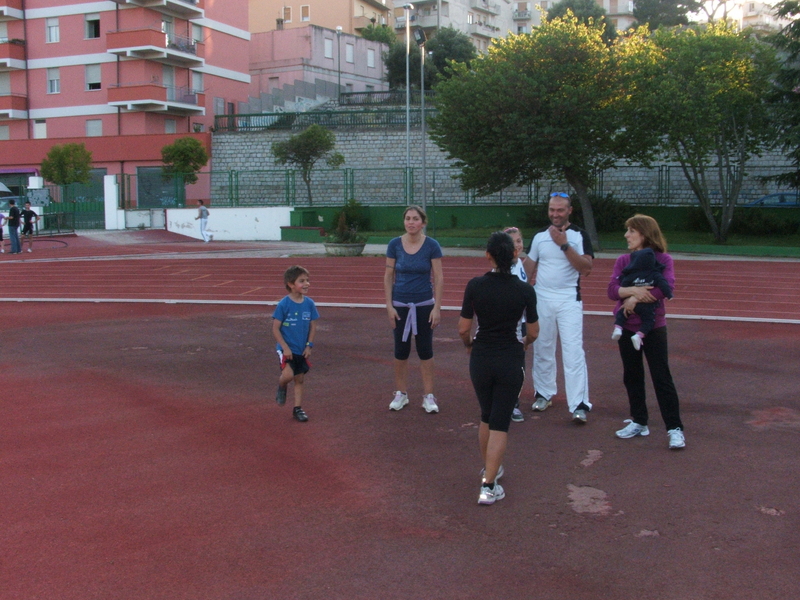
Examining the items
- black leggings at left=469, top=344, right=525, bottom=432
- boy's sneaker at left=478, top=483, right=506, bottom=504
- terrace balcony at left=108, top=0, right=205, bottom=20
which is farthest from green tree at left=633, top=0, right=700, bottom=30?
A: boy's sneaker at left=478, top=483, right=506, bottom=504

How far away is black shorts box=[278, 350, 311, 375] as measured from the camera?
6.83 meters

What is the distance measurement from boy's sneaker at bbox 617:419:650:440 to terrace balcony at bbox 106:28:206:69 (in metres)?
44.7

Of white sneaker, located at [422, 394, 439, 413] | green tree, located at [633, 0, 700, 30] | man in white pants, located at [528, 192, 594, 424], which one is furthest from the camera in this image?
green tree, located at [633, 0, 700, 30]

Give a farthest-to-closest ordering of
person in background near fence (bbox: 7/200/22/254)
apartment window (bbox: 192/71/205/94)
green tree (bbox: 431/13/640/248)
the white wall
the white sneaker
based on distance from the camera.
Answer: apartment window (bbox: 192/71/205/94) → the white wall → green tree (bbox: 431/13/640/248) → person in background near fence (bbox: 7/200/22/254) → the white sneaker

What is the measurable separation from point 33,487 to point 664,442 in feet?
14.5

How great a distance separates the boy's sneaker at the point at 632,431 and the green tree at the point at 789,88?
2492 cm

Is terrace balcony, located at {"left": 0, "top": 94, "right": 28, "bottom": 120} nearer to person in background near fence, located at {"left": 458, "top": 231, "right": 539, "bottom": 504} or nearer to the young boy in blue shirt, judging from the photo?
the young boy in blue shirt

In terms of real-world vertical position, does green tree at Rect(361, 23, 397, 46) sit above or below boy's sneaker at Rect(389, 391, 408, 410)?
above

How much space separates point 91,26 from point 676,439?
49324mm

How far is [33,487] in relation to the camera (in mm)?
5215

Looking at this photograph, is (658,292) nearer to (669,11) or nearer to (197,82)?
(197,82)

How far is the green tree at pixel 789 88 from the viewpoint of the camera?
28.2 meters

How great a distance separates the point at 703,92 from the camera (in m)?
26.6

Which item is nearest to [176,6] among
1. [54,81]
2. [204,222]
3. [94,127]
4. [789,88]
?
[94,127]
